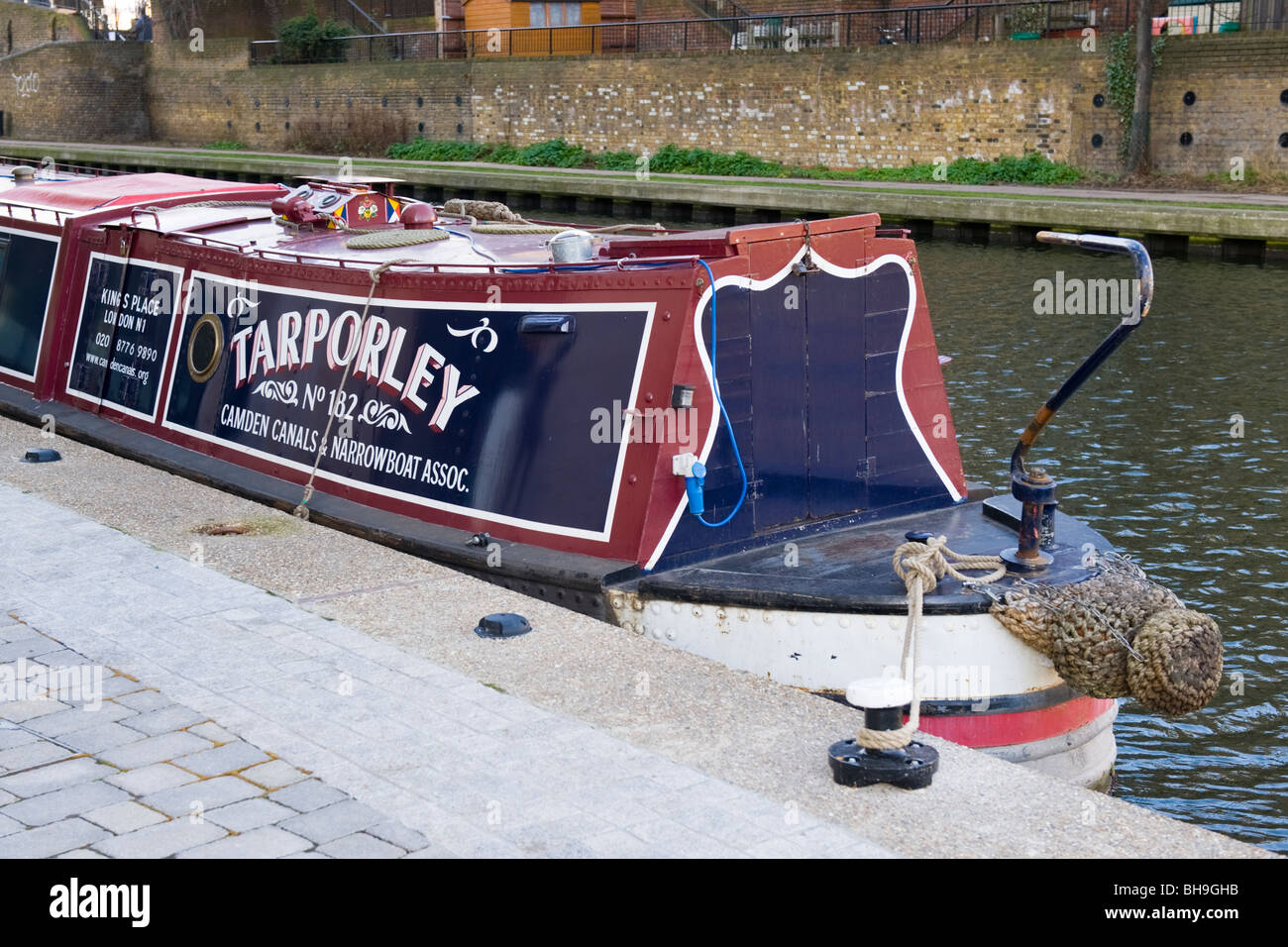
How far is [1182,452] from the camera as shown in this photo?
43.5 feet

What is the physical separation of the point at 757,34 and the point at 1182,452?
29.2 metres

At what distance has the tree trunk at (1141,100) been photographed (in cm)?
2981

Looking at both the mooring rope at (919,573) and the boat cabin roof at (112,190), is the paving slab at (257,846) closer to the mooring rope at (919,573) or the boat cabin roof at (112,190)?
the mooring rope at (919,573)

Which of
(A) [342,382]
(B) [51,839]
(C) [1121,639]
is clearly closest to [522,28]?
(A) [342,382]

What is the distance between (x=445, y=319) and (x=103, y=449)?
3.53 metres

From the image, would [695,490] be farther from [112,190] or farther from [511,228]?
[112,190]

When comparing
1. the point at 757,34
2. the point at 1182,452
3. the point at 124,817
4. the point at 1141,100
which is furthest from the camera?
the point at 757,34

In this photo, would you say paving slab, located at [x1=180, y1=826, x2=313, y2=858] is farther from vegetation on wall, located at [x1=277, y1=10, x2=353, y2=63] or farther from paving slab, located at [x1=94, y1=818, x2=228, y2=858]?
vegetation on wall, located at [x1=277, y1=10, x2=353, y2=63]

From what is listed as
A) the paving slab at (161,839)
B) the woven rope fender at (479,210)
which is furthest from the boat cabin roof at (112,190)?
the paving slab at (161,839)

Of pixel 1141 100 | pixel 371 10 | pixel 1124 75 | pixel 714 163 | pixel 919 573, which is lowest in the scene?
pixel 919 573

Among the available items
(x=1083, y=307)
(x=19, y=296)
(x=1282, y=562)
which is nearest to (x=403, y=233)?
(x=19, y=296)

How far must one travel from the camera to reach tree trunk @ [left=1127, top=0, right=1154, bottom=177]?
29.8 m

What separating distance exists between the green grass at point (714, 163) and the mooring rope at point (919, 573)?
26.1 metres

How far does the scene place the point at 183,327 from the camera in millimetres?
9836
